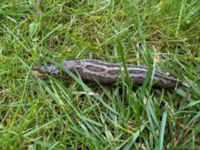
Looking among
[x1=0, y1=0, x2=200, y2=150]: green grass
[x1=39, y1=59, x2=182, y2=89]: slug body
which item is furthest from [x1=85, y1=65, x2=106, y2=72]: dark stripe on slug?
[x1=0, y1=0, x2=200, y2=150]: green grass

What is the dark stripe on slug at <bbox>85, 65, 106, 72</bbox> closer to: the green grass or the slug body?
the slug body

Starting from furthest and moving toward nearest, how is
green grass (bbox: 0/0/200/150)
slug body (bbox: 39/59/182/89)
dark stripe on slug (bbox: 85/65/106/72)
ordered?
dark stripe on slug (bbox: 85/65/106/72) → slug body (bbox: 39/59/182/89) → green grass (bbox: 0/0/200/150)

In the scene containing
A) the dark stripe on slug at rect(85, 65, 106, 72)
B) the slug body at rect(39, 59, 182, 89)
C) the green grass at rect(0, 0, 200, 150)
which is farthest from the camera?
the dark stripe on slug at rect(85, 65, 106, 72)

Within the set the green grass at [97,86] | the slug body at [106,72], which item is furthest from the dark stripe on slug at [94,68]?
the green grass at [97,86]

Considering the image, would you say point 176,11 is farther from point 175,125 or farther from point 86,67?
point 175,125

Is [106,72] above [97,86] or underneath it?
above

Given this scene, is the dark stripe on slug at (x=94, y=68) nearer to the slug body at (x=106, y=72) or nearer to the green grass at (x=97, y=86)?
the slug body at (x=106, y=72)
